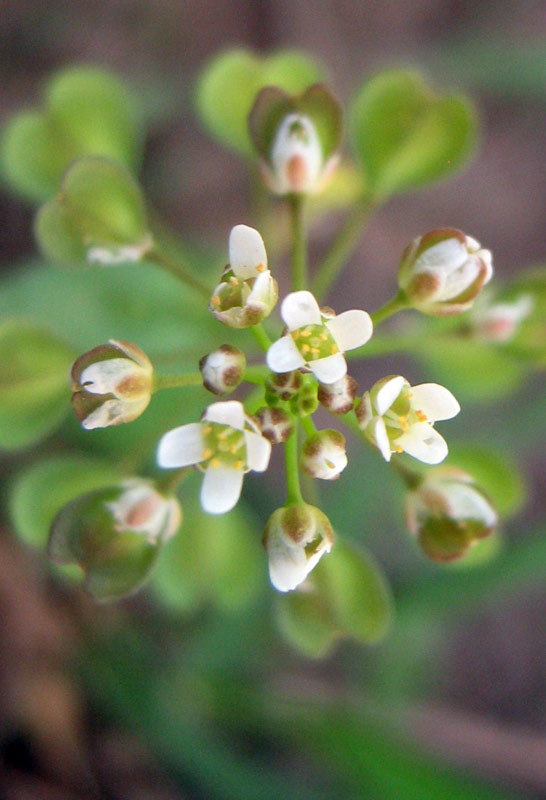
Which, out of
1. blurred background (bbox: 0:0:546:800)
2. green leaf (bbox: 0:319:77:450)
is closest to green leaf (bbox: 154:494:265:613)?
blurred background (bbox: 0:0:546:800)

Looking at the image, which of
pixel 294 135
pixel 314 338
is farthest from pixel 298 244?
pixel 314 338

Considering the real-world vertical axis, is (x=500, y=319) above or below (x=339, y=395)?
above

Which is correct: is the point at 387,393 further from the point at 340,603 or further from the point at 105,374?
the point at 340,603

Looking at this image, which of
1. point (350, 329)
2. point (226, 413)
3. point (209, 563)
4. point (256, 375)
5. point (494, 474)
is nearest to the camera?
point (226, 413)

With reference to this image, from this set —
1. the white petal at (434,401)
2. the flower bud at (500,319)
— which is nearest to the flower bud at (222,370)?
the white petal at (434,401)

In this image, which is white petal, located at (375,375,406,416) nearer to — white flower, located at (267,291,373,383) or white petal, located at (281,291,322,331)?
white flower, located at (267,291,373,383)

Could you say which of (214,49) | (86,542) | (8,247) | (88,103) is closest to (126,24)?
(214,49)
